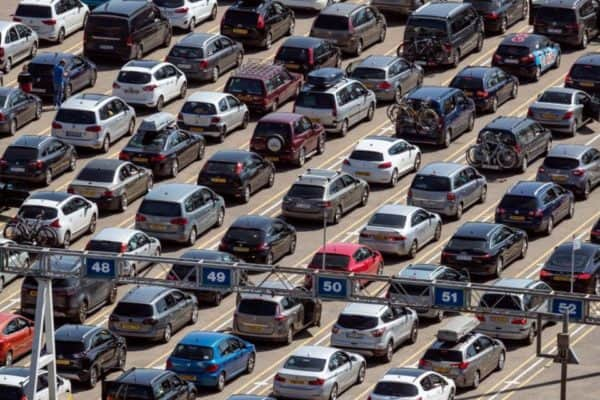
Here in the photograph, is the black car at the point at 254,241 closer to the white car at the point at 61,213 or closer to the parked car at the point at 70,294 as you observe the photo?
the parked car at the point at 70,294

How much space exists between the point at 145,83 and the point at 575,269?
2054 centimetres

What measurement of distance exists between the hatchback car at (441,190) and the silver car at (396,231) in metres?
2.09

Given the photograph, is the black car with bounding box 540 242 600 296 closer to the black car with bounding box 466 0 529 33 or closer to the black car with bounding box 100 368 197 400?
the black car with bounding box 100 368 197 400

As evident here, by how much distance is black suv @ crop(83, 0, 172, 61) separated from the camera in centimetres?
10331

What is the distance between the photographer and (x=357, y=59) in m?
106

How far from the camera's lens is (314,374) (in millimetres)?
79375

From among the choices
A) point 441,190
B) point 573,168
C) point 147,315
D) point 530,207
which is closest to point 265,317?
point 147,315

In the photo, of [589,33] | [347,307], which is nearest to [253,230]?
[347,307]

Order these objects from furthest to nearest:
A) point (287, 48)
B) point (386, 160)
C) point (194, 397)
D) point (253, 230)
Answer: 1. point (287, 48)
2. point (386, 160)
3. point (253, 230)
4. point (194, 397)

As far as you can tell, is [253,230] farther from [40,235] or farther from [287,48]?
[287,48]

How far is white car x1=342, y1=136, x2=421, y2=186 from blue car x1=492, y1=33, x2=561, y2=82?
384 inches

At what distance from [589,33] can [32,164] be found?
24889mm

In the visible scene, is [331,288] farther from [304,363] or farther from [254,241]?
[254,241]

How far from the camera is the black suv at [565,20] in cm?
10638
